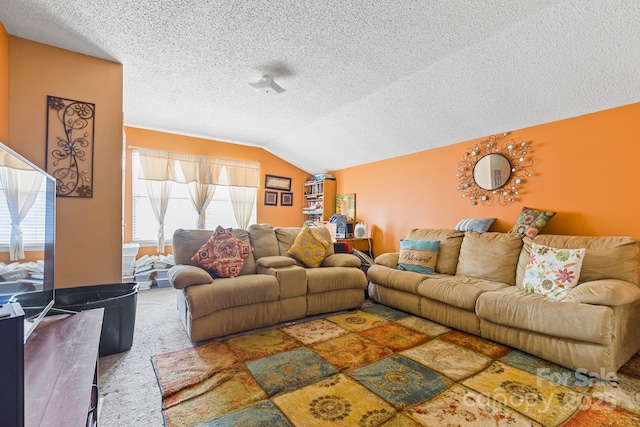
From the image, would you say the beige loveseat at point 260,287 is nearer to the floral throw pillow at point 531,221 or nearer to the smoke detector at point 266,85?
the smoke detector at point 266,85

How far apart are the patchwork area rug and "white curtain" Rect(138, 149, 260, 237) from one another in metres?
3.17

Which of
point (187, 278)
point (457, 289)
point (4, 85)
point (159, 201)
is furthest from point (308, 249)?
point (4, 85)

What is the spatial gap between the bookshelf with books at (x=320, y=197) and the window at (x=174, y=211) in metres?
1.21

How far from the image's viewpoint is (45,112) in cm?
246

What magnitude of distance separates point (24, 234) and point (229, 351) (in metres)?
1.61

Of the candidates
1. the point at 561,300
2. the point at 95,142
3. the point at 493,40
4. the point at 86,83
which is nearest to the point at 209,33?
the point at 86,83

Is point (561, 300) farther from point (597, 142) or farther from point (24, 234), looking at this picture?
point (24, 234)

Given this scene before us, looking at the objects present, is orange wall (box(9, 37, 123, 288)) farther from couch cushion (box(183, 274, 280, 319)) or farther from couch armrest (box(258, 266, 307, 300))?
couch armrest (box(258, 266, 307, 300))

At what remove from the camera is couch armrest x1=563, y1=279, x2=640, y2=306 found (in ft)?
6.50

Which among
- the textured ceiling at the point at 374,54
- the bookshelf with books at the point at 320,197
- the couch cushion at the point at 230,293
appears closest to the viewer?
the textured ceiling at the point at 374,54

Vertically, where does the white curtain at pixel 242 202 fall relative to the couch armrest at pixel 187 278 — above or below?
Answer: above

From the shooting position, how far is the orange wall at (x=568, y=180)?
8.60 ft

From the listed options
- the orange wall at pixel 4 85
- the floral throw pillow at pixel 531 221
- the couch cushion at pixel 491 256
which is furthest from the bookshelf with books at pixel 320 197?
the orange wall at pixel 4 85

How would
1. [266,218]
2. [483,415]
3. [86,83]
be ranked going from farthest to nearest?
1. [266,218]
2. [86,83]
3. [483,415]
